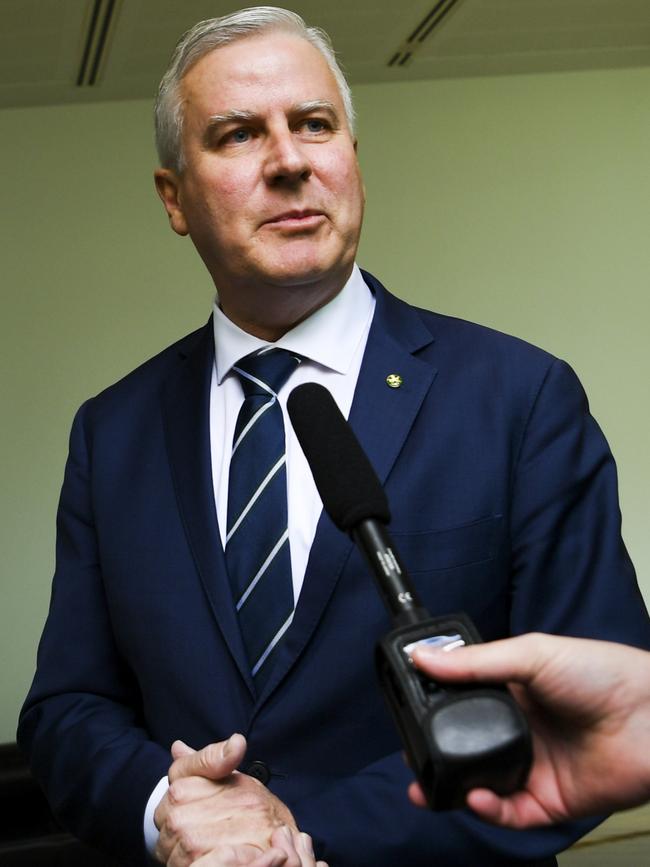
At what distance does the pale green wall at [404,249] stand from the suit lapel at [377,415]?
343cm

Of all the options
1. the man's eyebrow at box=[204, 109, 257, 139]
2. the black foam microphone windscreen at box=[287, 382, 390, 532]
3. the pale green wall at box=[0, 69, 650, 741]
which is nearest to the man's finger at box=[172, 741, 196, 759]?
the black foam microphone windscreen at box=[287, 382, 390, 532]

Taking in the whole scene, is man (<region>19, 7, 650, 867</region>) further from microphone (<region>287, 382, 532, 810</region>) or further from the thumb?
microphone (<region>287, 382, 532, 810</region>)

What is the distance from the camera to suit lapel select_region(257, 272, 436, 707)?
1.79 meters

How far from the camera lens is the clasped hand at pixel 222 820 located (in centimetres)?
152

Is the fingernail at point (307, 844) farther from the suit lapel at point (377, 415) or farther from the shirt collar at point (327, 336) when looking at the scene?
the shirt collar at point (327, 336)

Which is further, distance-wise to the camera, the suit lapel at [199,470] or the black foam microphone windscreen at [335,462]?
the suit lapel at [199,470]

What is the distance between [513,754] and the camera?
3.06 feet

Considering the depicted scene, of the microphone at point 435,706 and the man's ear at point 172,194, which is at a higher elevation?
the man's ear at point 172,194

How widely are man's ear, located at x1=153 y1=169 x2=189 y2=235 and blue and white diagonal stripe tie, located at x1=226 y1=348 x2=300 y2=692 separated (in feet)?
1.13

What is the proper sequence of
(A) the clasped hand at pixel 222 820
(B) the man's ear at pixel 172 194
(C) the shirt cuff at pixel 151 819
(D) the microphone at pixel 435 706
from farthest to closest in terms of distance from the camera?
(B) the man's ear at pixel 172 194 < (C) the shirt cuff at pixel 151 819 < (A) the clasped hand at pixel 222 820 < (D) the microphone at pixel 435 706

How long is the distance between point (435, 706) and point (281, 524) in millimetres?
984

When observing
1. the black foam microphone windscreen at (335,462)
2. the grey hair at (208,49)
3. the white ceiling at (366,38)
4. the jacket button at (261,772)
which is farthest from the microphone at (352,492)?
the white ceiling at (366,38)

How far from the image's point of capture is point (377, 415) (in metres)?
1.90

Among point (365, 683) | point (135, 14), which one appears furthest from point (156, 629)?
point (135, 14)
